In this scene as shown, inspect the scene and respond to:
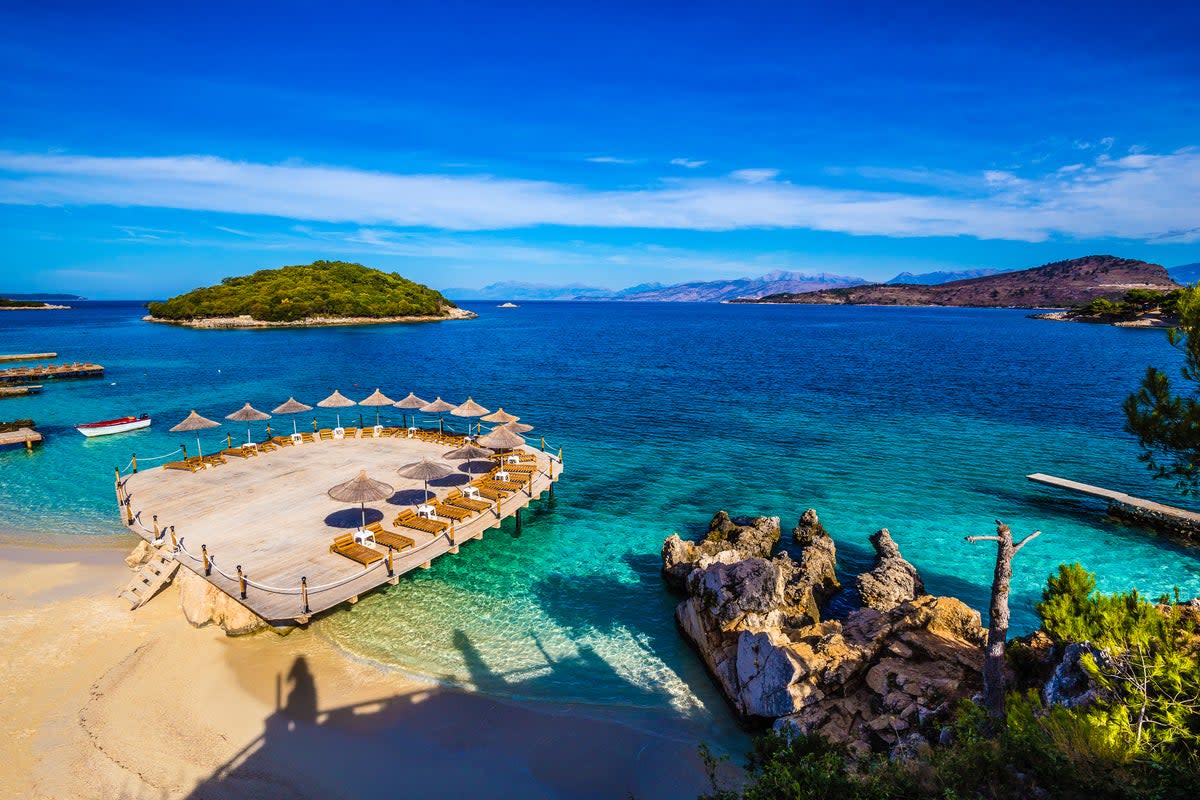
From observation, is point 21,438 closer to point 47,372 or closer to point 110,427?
point 110,427

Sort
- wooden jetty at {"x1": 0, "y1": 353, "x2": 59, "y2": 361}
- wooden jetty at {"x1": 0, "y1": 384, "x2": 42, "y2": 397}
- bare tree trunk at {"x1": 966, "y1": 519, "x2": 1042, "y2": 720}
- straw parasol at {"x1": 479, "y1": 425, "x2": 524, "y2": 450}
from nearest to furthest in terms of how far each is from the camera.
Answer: bare tree trunk at {"x1": 966, "y1": 519, "x2": 1042, "y2": 720} → straw parasol at {"x1": 479, "y1": 425, "x2": 524, "y2": 450} → wooden jetty at {"x1": 0, "y1": 384, "x2": 42, "y2": 397} → wooden jetty at {"x1": 0, "y1": 353, "x2": 59, "y2": 361}

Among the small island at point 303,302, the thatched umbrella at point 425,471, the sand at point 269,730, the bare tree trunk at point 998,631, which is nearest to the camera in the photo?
the bare tree trunk at point 998,631

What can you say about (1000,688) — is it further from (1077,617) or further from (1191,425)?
(1191,425)

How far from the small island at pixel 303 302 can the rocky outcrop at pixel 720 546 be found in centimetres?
15617

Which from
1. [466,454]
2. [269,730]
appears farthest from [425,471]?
[269,730]

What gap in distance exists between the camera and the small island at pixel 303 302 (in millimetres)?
152250

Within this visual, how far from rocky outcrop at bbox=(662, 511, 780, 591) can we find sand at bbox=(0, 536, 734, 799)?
679cm

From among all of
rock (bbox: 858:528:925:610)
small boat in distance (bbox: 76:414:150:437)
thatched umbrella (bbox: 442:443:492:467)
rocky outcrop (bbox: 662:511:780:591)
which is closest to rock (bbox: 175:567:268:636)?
thatched umbrella (bbox: 442:443:492:467)

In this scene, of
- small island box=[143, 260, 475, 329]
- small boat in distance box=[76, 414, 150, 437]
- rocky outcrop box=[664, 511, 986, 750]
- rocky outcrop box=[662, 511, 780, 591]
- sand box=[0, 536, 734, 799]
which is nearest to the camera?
sand box=[0, 536, 734, 799]

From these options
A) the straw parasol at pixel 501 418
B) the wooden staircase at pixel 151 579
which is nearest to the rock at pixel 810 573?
the straw parasol at pixel 501 418

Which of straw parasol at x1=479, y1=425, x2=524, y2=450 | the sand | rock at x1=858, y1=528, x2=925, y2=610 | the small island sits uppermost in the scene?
the small island

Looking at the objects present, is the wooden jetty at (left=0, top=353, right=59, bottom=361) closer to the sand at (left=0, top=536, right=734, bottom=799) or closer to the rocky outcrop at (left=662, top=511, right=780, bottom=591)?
the sand at (left=0, top=536, right=734, bottom=799)

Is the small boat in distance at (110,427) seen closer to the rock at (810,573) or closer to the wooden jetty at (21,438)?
the wooden jetty at (21,438)

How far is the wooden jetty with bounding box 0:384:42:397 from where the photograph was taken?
60.1 m
